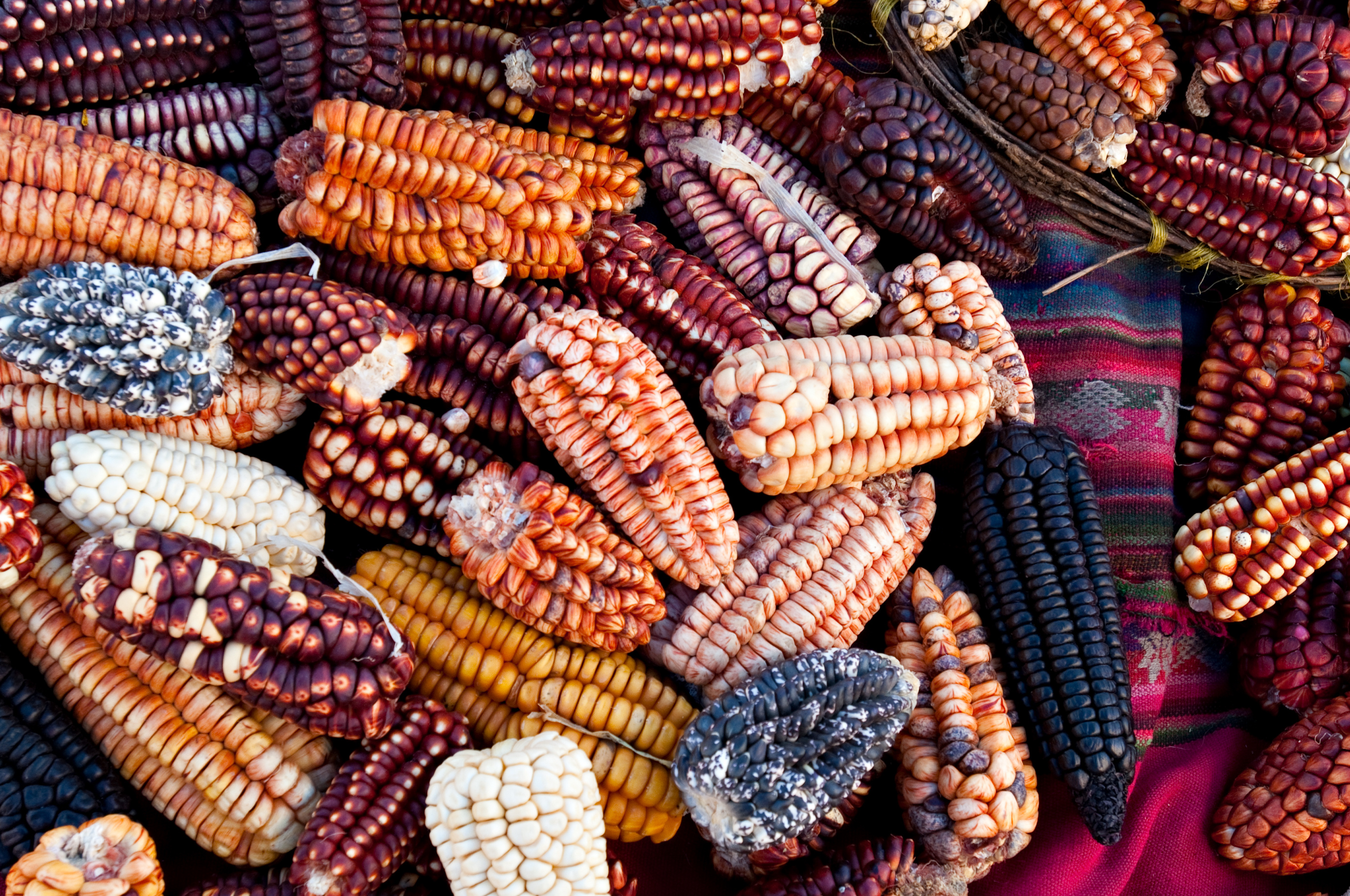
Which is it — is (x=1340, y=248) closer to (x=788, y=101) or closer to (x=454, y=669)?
(x=788, y=101)

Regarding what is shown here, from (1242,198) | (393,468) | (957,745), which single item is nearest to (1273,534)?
(1242,198)

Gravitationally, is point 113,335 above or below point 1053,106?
below

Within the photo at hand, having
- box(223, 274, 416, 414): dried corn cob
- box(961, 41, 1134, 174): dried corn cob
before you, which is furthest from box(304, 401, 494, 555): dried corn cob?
box(961, 41, 1134, 174): dried corn cob

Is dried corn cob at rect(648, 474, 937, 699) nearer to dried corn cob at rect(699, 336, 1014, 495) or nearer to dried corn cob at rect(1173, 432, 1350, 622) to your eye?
dried corn cob at rect(699, 336, 1014, 495)

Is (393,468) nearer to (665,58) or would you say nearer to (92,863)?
(92,863)

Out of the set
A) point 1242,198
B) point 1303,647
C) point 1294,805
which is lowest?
point 1294,805
